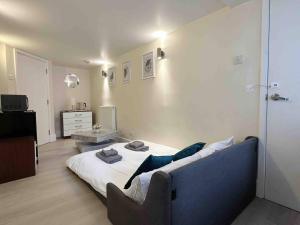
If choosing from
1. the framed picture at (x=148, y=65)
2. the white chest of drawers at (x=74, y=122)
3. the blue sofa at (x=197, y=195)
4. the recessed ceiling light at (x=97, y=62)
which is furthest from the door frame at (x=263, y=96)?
the white chest of drawers at (x=74, y=122)

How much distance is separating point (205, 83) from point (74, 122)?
4.51m

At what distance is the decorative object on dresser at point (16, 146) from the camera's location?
260 centimetres

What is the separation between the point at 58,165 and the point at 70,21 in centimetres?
242

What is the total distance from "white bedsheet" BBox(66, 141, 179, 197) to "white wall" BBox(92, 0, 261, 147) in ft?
2.07

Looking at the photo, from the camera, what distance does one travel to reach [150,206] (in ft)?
3.90

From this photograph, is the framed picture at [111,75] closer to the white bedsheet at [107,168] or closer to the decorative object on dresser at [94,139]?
the decorative object on dresser at [94,139]

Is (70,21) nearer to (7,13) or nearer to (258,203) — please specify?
(7,13)

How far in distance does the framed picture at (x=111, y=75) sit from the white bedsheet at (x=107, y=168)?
2415 mm

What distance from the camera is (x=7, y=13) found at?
2.43m

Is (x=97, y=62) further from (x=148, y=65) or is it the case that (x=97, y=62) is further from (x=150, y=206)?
(x=150, y=206)

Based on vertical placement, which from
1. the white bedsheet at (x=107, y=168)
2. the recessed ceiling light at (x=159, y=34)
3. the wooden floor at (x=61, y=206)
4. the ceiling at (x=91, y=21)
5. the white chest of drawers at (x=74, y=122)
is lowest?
the wooden floor at (x=61, y=206)

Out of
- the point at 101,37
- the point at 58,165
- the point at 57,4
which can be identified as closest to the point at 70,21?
the point at 57,4

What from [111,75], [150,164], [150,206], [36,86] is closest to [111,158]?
[150,164]

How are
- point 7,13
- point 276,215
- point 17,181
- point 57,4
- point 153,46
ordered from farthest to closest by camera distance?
point 153,46 → point 17,181 → point 7,13 → point 57,4 → point 276,215
